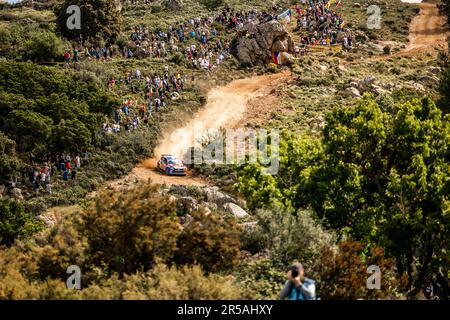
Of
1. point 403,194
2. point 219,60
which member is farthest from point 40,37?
point 403,194

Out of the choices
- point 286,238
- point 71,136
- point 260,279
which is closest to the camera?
point 260,279

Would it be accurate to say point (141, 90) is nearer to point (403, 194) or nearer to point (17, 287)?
point (403, 194)

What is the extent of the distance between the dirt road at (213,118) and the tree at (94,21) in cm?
1443

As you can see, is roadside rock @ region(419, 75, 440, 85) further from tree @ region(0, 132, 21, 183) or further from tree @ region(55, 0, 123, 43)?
tree @ region(0, 132, 21, 183)

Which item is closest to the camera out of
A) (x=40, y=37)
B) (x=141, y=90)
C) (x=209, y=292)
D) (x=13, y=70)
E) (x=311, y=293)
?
(x=311, y=293)

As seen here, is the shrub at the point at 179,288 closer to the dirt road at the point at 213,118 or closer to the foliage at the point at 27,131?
the dirt road at the point at 213,118

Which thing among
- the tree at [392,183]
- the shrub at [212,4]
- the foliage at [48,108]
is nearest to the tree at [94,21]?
the foliage at [48,108]

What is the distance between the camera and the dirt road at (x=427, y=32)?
73.9 meters

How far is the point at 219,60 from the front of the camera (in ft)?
204

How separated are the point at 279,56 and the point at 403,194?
45.1 meters

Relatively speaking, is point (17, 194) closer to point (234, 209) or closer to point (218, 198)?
point (218, 198)

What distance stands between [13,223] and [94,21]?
36.2 m

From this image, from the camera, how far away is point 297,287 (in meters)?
12.0

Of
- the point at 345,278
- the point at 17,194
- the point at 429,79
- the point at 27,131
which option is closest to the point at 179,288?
the point at 345,278
